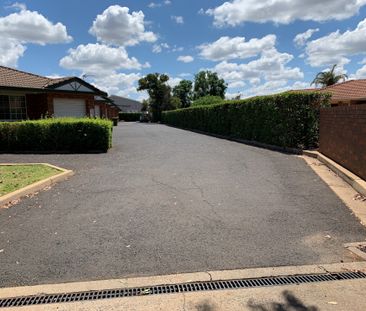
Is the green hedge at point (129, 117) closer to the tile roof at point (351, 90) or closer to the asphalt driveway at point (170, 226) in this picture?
the tile roof at point (351, 90)

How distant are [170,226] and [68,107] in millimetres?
21782

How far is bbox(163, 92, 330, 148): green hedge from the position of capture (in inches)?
531

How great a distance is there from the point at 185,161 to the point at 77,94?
1612cm

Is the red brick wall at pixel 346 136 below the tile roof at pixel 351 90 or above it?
below

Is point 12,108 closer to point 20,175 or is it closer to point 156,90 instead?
point 20,175

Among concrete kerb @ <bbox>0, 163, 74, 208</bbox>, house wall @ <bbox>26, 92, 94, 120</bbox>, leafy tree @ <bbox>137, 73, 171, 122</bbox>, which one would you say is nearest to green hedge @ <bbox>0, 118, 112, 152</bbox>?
concrete kerb @ <bbox>0, 163, 74, 208</bbox>

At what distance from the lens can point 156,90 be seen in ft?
227

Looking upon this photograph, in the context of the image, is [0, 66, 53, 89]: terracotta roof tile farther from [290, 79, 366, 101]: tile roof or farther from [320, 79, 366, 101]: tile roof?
[320, 79, 366, 101]: tile roof

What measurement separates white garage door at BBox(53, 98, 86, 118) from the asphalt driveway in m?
16.4

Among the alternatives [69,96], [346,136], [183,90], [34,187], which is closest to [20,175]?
[34,187]

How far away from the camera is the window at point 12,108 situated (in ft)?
72.1

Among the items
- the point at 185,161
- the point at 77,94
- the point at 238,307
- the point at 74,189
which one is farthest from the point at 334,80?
the point at 238,307

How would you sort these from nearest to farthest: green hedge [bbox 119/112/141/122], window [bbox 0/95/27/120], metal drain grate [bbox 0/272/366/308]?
metal drain grate [bbox 0/272/366/308]
window [bbox 0/95/27/120]
green hedge [bbox 119/112/141/122]

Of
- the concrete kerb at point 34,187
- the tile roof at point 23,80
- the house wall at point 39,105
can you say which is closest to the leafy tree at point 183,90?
the tile roof at point 23,80
